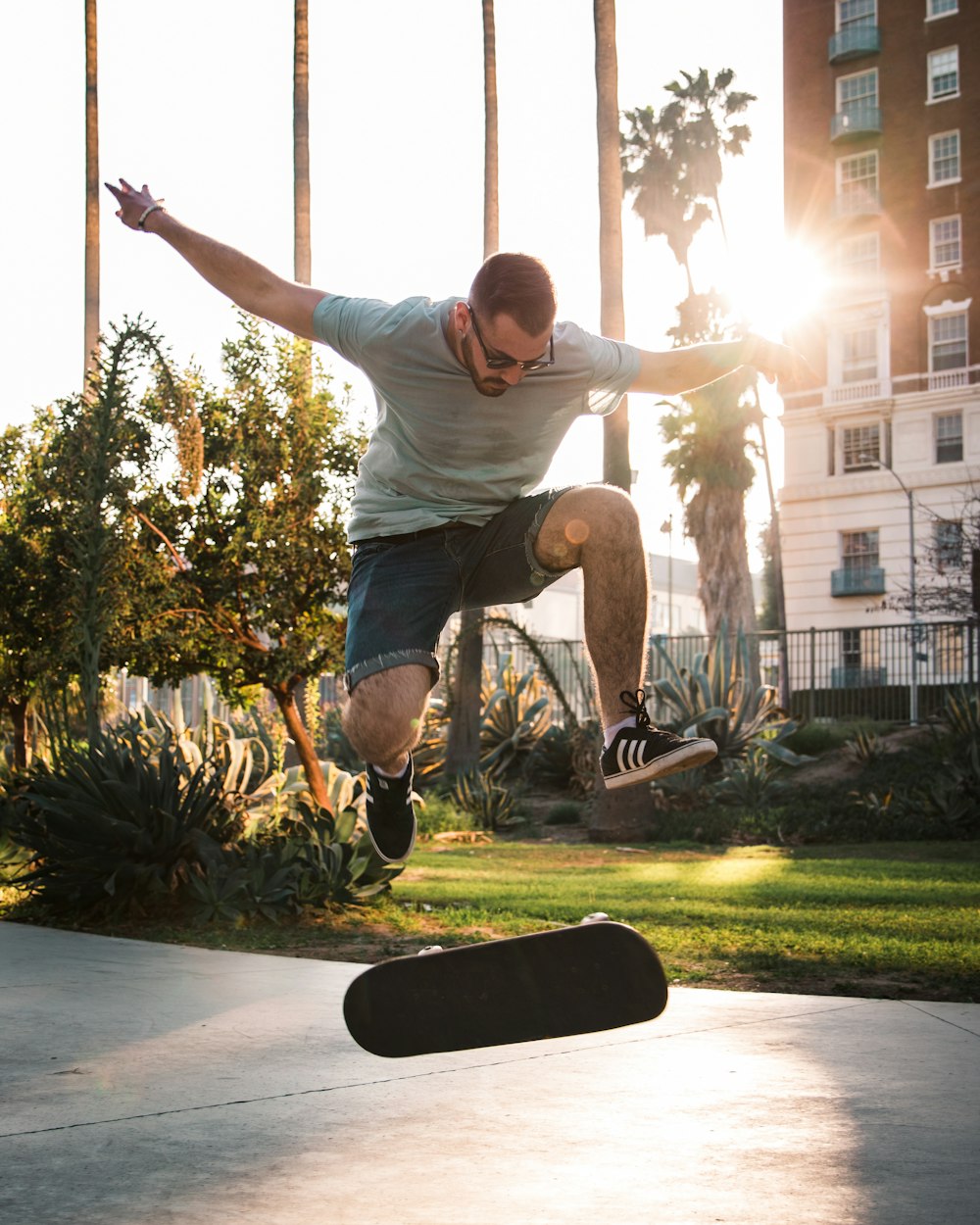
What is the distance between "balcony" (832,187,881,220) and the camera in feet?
133

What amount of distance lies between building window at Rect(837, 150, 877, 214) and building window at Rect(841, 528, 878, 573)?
404 inches

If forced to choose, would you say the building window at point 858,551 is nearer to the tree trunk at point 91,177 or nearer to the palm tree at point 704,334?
the palm tree at point 704,334

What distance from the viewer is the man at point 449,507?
368cm

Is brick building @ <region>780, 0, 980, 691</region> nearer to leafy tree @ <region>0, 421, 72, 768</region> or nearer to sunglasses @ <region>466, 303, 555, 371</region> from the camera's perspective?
leafy tree @ <region>0, 421, 72, 768</region>

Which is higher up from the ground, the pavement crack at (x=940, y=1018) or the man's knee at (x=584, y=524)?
the man's knee at (x=584, y=524)

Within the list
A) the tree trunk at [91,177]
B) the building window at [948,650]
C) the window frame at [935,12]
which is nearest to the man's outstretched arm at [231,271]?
the tree trunk at [91,177]

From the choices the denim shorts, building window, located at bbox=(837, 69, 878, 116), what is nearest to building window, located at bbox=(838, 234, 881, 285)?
building window, located at bbox=(837, 69, 878, 116)

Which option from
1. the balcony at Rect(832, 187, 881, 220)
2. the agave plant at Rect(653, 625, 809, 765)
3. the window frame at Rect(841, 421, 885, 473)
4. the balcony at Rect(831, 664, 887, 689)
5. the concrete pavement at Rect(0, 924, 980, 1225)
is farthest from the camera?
the balcony at Rect(832, 187, 881, 220)

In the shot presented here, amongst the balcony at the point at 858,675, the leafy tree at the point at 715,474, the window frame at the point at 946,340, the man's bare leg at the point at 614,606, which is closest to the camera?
the man's bare leg at the point at 614,606

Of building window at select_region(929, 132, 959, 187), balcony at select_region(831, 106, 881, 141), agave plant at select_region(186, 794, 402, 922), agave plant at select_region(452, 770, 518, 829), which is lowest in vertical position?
agave plant at select_region(452, 770, 518, 829)

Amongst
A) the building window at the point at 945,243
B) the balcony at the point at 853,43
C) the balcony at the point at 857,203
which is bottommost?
the building window at the point at 945,243

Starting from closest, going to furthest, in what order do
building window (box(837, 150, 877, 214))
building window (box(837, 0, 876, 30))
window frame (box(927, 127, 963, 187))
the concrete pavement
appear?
the concrete pavement
window frame (box(927, 127, 963, 187))
building window (box(837, 150, 877, 214))
building window (box(837, 0, 876, 30))

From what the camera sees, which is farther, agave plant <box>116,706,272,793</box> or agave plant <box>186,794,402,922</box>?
agave plant <box>116,706,272,793</box>

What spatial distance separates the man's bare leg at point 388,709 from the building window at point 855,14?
43.0m
